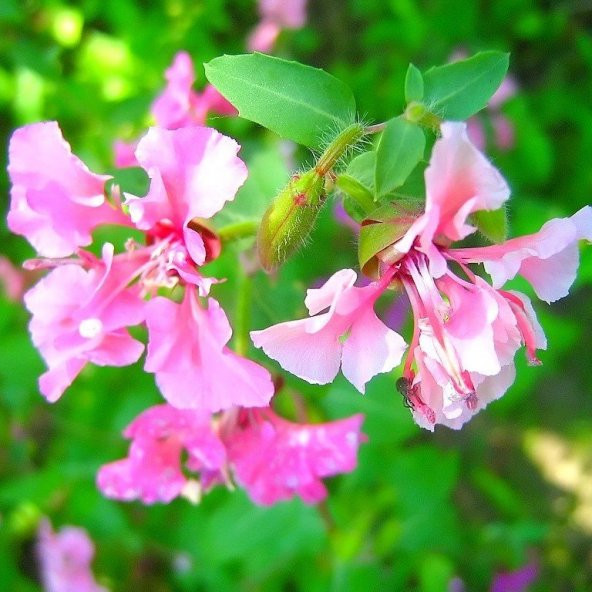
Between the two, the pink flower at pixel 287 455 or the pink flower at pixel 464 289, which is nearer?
the pink flower at pixel 464 289

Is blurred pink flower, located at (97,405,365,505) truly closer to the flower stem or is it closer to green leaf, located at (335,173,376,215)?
the flower stem

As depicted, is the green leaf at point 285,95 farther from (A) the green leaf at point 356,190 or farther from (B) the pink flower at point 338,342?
(B) the pink flower at point 338,342

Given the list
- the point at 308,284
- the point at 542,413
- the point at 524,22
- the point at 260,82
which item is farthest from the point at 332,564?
the point at 524,22

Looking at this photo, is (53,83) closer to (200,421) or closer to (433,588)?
(200,421)

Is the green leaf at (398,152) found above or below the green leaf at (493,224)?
above

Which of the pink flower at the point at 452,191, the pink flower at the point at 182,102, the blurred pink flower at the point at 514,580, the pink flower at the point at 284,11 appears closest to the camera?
the pink flower at the point at 452,191

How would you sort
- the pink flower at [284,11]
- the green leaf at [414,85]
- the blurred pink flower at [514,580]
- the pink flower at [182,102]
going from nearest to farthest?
1. the green leaf at [414,85]
2. the pink flower at [182,102]
3. the blurred pink flower at [514,580]
4. the pink flower at [284,11]

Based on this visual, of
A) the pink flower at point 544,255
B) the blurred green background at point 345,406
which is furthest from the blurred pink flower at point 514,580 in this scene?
the pink flower at point 544,255

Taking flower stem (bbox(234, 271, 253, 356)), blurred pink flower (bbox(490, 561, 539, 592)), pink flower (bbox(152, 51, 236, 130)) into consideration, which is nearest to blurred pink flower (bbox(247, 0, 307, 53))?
pink flower (bbox(152, 51, 236, 130))
